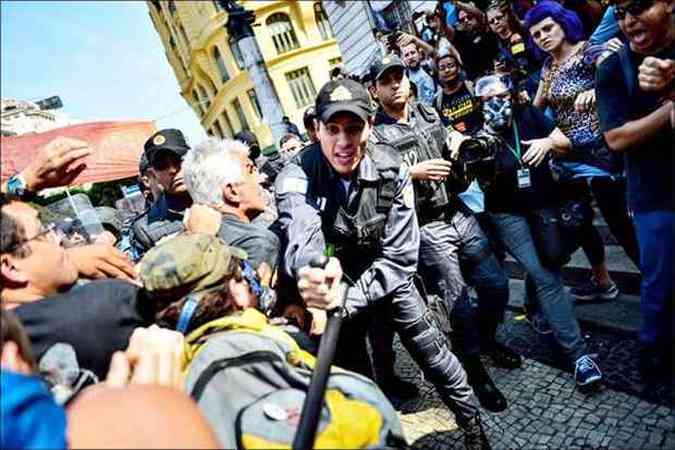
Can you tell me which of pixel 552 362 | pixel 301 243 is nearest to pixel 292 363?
Result: pixel 301 243

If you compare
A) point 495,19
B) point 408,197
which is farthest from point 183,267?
point 495,19

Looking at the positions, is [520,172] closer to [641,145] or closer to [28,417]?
[641,145]

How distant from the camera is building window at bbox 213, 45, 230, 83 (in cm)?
3516

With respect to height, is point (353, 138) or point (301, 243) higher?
point (353, 138)

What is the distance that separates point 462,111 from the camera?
3.69 meters

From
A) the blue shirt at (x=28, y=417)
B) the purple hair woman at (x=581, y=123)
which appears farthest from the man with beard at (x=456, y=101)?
the blue shirt at (x=28, y=417)

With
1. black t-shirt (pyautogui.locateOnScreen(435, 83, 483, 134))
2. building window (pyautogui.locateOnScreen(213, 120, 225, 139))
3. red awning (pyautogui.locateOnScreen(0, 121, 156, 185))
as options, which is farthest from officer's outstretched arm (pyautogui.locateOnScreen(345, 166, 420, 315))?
building window (pyautogui.locateOnScreen(213, 120, 225, 139))

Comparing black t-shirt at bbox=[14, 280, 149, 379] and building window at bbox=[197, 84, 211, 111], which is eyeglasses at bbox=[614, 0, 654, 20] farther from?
building window at bbox=[197, 84, 211, 111]

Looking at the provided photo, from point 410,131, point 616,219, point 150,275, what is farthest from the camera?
point 616,219

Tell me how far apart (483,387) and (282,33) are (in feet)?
111

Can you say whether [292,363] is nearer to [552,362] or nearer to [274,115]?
[552,362]

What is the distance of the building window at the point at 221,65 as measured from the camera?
115 ft

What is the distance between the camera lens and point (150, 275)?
1.33m

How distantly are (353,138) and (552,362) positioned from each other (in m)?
2.14
